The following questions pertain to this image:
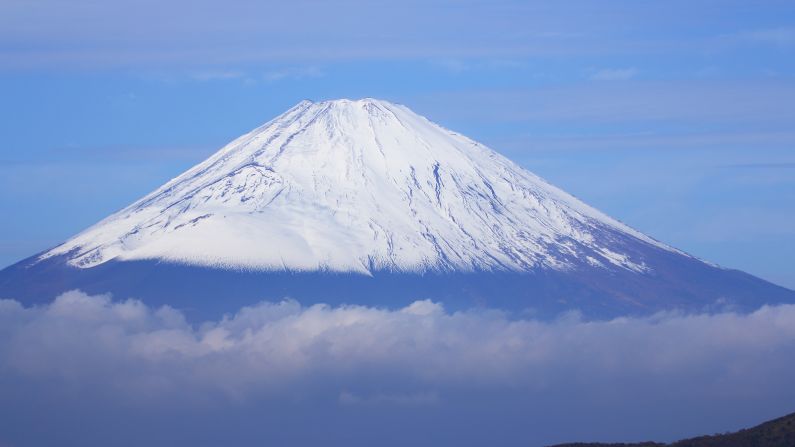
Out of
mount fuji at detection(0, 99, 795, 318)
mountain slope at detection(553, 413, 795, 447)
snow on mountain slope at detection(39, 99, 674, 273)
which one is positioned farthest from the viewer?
snow on mountain slope at detection(39, 99, 674, 273)

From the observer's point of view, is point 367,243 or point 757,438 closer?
point 757,438

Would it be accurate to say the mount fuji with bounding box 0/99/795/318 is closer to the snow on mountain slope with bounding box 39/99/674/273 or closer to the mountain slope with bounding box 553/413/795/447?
the snow on mountain slope with bounding box 39/99/674/273

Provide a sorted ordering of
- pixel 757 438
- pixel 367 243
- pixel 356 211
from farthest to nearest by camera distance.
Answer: pixel 356 211 → pixel 367 243 → pixel 757 438

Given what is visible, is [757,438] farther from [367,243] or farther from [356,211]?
[356,211]

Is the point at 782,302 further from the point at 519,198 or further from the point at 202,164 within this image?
the point at 202,164

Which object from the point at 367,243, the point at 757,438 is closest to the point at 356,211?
the point at 367,243

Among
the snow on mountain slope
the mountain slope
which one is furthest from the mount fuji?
the mountain slope

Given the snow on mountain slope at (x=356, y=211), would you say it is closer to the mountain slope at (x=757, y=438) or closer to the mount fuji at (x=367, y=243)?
the mount fuji at (x=367, y=243)
